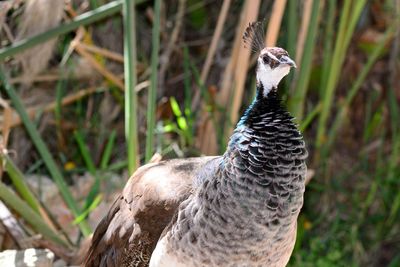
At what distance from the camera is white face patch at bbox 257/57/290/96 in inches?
74.5

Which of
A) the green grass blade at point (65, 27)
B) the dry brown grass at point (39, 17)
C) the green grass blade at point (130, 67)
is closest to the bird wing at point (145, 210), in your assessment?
the green grass blade at point (130, 67)

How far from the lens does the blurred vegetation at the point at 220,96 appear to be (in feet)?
9.85

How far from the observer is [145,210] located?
210 cm

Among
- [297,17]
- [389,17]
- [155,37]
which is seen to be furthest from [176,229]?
[389,17]

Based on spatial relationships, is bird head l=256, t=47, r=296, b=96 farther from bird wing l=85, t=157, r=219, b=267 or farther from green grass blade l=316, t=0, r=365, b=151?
green grass blade l=316, t=0, r=365, b=151

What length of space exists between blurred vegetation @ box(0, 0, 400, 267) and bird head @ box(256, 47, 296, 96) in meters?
0.93

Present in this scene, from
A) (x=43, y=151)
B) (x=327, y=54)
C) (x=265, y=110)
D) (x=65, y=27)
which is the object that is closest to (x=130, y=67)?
(x=65, y=27)

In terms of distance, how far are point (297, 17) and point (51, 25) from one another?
96cm

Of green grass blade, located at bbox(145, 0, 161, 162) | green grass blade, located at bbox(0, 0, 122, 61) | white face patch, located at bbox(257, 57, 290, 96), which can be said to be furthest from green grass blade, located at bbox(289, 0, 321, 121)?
white face patch, located at bbox(257, 57, 290, 96)

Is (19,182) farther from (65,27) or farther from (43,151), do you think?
(65,27)

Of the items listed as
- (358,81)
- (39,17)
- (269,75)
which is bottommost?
(358,81)

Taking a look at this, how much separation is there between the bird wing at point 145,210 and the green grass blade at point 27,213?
1.35ft

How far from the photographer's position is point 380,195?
3.52 meters

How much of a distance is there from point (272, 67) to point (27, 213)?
43.9 inches
